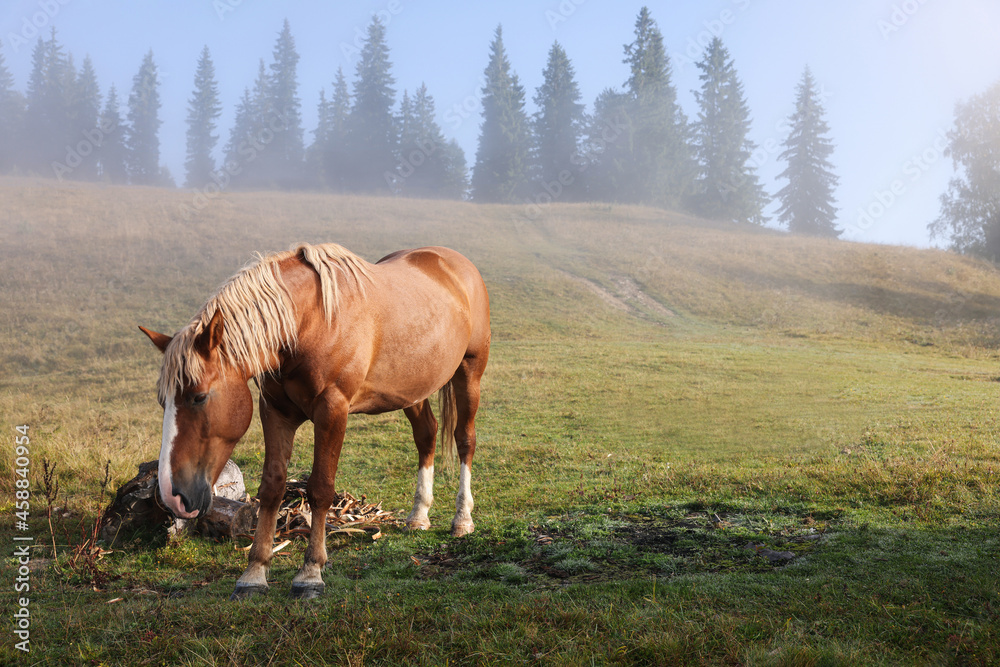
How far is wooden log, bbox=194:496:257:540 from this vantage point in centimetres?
536

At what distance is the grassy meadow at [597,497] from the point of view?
3.04 metres

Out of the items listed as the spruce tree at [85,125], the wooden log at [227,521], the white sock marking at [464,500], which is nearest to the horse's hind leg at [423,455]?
the white sock marking at [464,500]

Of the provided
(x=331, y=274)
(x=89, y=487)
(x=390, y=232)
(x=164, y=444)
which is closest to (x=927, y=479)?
(x=331, y=274)

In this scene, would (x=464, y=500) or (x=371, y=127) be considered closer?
(x=464, y=500)

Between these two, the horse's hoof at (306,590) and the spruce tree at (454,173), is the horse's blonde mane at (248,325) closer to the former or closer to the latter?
the horse's hoof at (306,590)

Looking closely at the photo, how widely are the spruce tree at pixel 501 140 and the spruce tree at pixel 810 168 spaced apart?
24.3 metres

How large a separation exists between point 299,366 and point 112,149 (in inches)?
2927

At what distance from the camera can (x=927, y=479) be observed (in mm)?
6480

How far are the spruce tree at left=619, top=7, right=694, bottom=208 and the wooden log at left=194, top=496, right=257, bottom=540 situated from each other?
51804 mm

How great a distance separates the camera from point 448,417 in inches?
256

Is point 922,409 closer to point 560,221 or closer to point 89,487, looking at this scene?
point 89,487

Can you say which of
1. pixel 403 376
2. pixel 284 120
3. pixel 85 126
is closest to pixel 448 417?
pixel 403 376

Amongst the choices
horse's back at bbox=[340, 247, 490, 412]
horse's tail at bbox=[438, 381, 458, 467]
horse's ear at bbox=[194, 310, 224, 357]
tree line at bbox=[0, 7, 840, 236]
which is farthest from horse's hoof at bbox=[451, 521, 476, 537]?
tree line at bbox=[0, 7, 840, 236]

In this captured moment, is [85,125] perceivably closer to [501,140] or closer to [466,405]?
[501,140]
